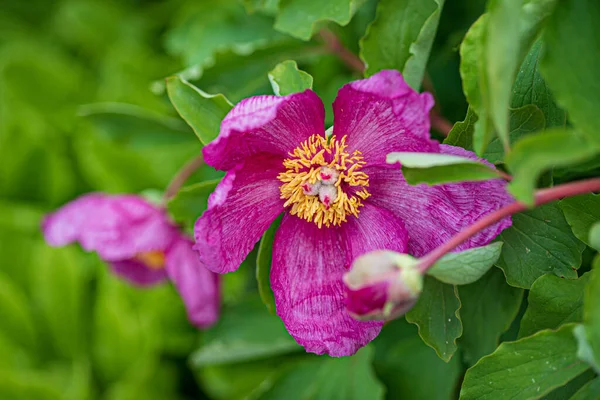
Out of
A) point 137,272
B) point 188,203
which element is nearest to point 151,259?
point 137,272

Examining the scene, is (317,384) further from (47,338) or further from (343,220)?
(47,338)

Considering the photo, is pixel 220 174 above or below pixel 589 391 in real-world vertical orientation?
above

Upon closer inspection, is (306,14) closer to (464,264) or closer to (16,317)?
(464,264)

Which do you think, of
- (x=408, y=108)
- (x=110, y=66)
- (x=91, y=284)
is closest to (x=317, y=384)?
(x=408, y=108)

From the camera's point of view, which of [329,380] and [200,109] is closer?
[200,109]

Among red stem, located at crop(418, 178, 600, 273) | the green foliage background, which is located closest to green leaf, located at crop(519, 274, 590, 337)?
the green foliage background

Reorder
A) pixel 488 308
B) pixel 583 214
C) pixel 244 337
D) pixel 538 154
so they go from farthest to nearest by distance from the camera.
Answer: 1. pixel 244 337
2. pixel 488 308
3. pixel 583 214
4. pixel 538 154

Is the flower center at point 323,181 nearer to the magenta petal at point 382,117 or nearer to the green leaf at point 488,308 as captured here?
the magenta petal at point 382,117
